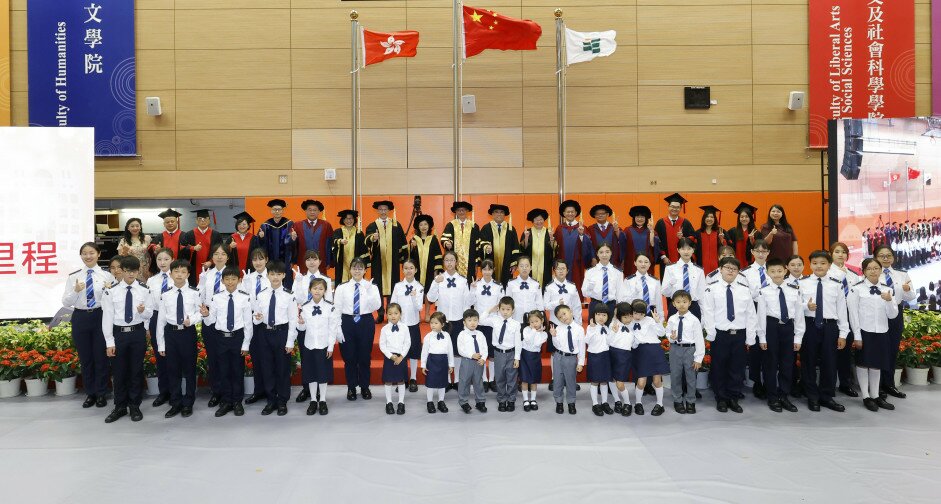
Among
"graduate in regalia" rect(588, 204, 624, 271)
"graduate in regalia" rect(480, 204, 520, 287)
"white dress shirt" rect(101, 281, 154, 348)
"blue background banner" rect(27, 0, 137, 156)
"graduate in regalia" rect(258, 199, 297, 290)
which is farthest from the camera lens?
"blue background banner" rect(27, 0, 137, 156)

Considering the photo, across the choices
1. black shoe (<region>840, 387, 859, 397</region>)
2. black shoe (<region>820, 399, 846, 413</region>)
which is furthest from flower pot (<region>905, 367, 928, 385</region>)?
black shoe (<region>820, 399, 846, 413</region>)

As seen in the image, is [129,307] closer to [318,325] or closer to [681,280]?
[318,325]

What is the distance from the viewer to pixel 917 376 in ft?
22.5

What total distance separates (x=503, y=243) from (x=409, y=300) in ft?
5.62

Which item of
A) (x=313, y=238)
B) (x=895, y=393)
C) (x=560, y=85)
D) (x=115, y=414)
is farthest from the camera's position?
(x=560, y=85)

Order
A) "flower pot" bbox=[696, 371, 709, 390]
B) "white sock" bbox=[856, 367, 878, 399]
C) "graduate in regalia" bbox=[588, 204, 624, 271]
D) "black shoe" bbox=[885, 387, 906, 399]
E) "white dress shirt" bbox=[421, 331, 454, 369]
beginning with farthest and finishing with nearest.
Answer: "graduate in regalia" bbox=[588, 204, 624, 271] → "flower pot" bbox=[696, 371, 709, 390] → "black shoe" bbox=[885, 387, 906, 399] → "white sock" bbox=[856, 367, 878, 399] → "white dress shirt" bbox=[421, 331, 454, 369]

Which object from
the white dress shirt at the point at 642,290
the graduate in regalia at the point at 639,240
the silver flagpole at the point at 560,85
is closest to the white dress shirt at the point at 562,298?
the white dress shirt at the point at 642,290

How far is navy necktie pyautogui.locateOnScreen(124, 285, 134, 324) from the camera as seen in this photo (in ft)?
19.0

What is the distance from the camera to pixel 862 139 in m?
8.07

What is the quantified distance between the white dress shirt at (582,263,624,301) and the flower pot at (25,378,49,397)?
19.9 ft

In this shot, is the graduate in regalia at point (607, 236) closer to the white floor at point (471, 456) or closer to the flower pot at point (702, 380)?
the flower pot at point (702, 380)

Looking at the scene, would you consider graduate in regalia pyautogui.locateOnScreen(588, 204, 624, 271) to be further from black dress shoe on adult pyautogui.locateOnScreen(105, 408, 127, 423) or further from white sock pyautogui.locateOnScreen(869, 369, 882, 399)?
black dress shoe on adult pyautogui.locateOnScreen(105, 408, 127, 423)

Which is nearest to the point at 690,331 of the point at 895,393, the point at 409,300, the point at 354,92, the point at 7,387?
the point at 895,393

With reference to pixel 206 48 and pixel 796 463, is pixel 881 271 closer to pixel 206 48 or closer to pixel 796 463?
pixel 796 463
